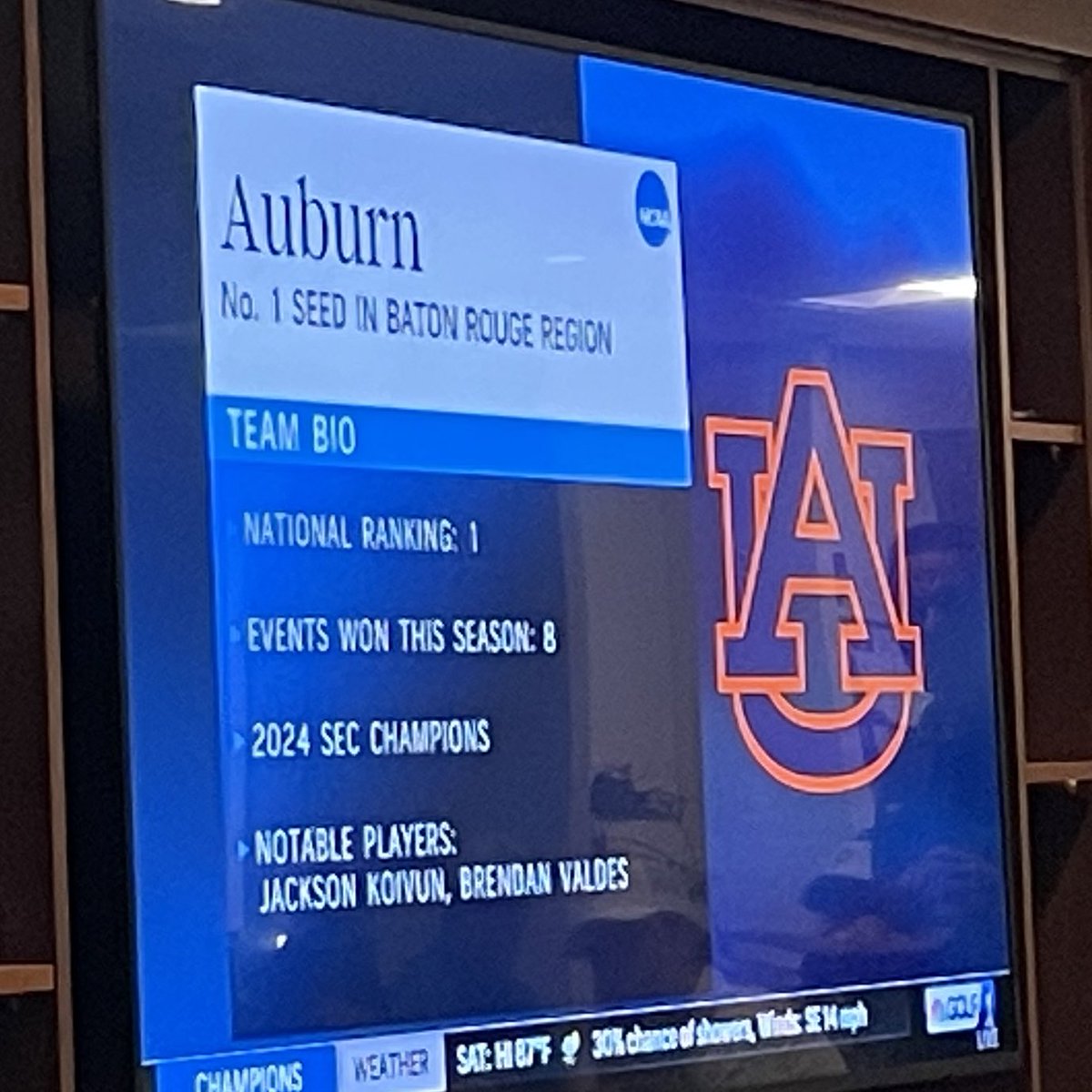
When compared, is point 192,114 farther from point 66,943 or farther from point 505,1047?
point 505,1047

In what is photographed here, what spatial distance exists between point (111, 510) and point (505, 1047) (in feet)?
2.05

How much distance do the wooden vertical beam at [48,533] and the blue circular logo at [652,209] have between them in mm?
654

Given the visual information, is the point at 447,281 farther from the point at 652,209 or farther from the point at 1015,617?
the point at 1015,617

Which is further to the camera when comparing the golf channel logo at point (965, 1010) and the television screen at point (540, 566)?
the golf channel logo at point (965, 1010)

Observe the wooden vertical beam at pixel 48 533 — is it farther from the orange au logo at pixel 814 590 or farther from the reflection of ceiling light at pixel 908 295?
the reflection of ceiling light at pixel 908 295

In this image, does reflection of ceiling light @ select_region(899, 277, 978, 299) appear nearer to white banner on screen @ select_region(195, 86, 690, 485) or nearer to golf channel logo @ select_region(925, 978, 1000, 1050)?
white banner on screen @ select_region(195, 86, 690, 485)

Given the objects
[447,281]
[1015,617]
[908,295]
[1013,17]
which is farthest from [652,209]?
[1015,617]

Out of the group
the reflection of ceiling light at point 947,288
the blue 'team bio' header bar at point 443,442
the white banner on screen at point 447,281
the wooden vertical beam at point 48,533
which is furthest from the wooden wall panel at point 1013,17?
the wooden vertical beam at point 48,533

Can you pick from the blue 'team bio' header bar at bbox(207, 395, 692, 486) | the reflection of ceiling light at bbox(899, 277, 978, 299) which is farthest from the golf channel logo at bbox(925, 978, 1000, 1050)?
the reflection of ceiling light at bbox(899, 277, 978, 299)

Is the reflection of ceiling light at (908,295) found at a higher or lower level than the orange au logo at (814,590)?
higher

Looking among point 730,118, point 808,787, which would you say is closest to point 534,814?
A: point 808,787

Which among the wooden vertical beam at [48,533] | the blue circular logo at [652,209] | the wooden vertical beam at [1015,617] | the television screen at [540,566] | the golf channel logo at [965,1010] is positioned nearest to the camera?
the wooden vertical beam at [48,533]

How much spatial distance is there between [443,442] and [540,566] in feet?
0.51

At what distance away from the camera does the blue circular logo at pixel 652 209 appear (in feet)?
7.95
